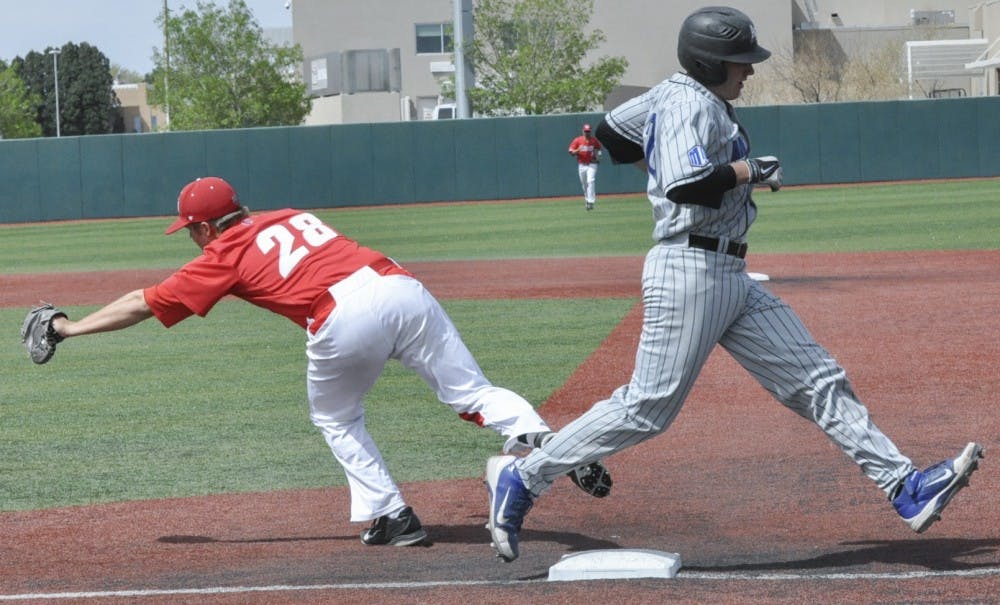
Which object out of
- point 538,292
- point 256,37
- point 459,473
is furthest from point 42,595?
point 256,37

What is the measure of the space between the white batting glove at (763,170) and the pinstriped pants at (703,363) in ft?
0.93

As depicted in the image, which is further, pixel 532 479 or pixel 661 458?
pixel 661 458

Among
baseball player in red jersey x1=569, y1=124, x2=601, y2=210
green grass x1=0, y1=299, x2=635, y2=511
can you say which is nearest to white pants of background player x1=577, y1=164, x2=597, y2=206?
baseball player in red jersey x1=569, y1=124, x2=601, y2=210

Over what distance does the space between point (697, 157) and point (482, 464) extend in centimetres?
295

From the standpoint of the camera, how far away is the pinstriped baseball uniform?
14.7ft

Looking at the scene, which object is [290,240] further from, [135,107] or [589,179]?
[135,107]

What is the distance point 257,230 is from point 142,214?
2964cm

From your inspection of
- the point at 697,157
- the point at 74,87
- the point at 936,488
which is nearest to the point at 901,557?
the point at 936,488

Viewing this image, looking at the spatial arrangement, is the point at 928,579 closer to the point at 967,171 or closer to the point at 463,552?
the point at 463,552

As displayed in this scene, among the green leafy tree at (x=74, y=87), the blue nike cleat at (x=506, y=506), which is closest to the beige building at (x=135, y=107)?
the green leafy tree at (x=74, y=87)

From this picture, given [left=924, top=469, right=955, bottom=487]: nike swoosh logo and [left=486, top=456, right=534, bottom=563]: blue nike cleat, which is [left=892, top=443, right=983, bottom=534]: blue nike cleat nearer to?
[left=924, top=469, right=955, bottom=487]: nike swoosh logo

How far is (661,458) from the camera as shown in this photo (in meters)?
6.86

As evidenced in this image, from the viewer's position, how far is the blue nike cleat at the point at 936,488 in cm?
450

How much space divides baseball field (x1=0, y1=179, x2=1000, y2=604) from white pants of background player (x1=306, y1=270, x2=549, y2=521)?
339mm
